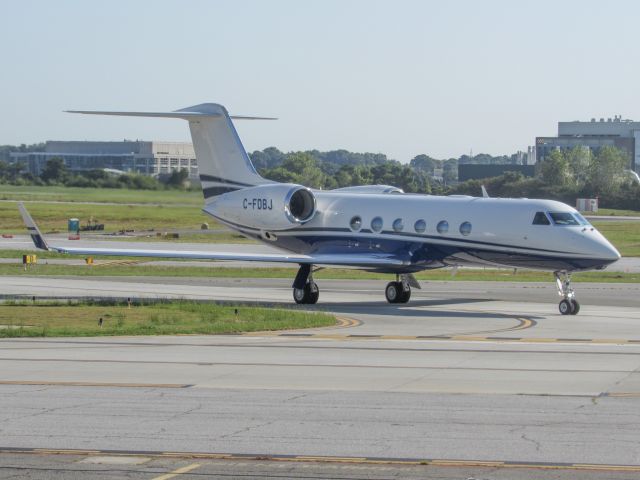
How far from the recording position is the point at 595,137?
15725cm

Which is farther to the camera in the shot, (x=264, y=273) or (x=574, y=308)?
(x=264, y=273)

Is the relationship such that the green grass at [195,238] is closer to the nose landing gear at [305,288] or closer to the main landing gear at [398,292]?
the nose landing gear at [305,288]

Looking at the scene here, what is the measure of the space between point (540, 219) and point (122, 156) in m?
81.6

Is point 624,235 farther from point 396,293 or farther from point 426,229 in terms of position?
point 426,229

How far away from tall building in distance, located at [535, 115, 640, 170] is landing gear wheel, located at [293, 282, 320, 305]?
4767 inches

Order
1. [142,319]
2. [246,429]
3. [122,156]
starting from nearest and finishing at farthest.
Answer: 1. [246,429]
2. [142,319]
3. [122,156]

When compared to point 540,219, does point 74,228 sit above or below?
below

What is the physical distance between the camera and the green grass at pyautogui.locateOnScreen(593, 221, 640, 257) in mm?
64750

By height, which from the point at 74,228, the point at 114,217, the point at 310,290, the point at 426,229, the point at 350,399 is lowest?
the point at 310,290

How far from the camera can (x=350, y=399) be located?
1702cm

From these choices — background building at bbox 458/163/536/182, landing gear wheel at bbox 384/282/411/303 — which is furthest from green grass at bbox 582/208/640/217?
landing gear wheel at bbox 384/282/411/303

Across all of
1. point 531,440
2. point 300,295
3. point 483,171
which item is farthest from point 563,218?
point 483,171

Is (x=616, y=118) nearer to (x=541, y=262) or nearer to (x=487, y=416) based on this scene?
(x=541, y=262)

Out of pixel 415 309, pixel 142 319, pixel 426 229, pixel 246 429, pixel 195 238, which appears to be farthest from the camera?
pixel 195 238
